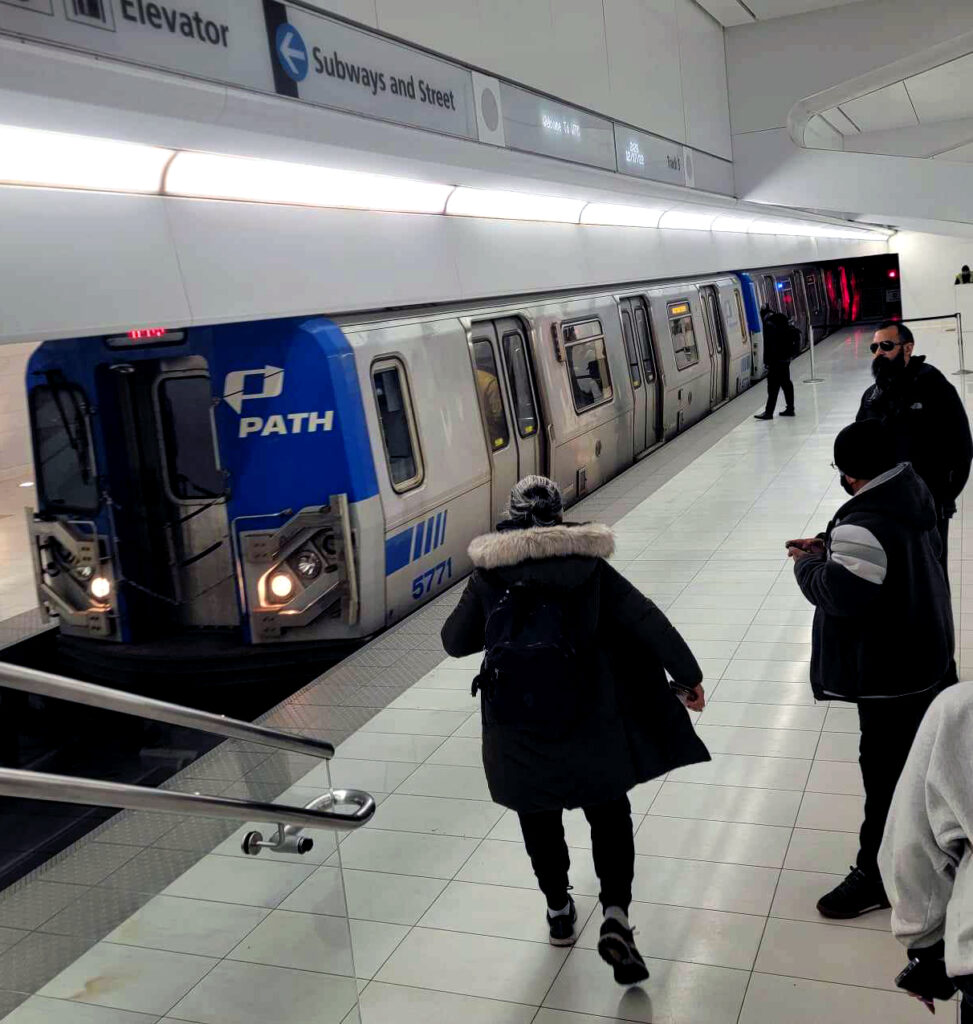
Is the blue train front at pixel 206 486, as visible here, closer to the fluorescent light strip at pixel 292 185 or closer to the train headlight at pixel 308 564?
the train headlight at pixel 308 564

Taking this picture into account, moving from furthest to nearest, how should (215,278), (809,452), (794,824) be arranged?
(809,452) < (215,278) < (794,824)

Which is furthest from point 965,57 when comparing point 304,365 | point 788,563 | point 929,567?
point 929,567

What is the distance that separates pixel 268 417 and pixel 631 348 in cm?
661

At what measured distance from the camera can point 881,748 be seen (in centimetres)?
348

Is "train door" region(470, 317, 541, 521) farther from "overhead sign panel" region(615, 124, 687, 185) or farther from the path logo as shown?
the path logo

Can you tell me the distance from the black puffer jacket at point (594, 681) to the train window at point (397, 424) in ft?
11.8

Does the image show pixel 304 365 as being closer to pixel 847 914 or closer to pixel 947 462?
pixel 947 462

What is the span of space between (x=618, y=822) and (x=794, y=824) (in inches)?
45.0

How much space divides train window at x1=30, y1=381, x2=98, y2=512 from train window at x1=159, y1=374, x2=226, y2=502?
0.48 m

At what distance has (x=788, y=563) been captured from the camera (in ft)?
25.5

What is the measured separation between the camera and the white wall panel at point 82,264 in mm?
3709

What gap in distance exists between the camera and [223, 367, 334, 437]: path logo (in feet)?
21.0

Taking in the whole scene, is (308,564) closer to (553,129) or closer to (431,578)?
(431,578)

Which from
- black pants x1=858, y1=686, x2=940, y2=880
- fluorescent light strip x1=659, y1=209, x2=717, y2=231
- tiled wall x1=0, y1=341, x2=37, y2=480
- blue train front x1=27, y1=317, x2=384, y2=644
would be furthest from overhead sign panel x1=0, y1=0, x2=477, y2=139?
tiled wall x1=0, y1=341, x2=37, y2=480
